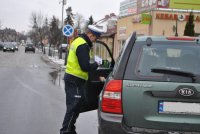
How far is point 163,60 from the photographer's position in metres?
4.75

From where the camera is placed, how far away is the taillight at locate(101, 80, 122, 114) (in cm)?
467

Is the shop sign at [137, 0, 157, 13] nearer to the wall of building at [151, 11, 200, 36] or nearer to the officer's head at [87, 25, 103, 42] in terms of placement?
the wall of building at [151, 11, 200, 36]

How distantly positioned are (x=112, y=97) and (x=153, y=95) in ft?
1.44

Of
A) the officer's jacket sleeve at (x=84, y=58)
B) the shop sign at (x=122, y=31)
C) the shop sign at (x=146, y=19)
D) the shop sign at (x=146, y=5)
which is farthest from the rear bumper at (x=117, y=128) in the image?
the shop sign at (x=122, y=31)

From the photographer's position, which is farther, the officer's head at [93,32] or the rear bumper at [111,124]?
the officer's head at [93,32]

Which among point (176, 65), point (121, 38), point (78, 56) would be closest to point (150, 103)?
point (176, 65)

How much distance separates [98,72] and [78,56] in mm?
462

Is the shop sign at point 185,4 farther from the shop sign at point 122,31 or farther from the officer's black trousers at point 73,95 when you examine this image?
the officer's black trousers at point 73,95

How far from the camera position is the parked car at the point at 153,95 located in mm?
4551

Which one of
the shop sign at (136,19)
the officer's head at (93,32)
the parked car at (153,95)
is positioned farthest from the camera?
the shop sign at (136,19)

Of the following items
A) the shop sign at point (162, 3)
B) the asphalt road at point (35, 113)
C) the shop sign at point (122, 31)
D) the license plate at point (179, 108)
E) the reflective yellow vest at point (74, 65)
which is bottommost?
the asphalt road at point (35, 113)

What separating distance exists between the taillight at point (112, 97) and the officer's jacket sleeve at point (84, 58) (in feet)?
5.05

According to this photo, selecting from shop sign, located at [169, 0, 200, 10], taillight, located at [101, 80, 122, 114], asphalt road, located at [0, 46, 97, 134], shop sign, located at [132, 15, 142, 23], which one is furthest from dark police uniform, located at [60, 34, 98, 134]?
shop sign, located at [132, 15, 142, 23]

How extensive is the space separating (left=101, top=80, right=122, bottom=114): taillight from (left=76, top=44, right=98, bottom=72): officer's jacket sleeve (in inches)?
60.6
